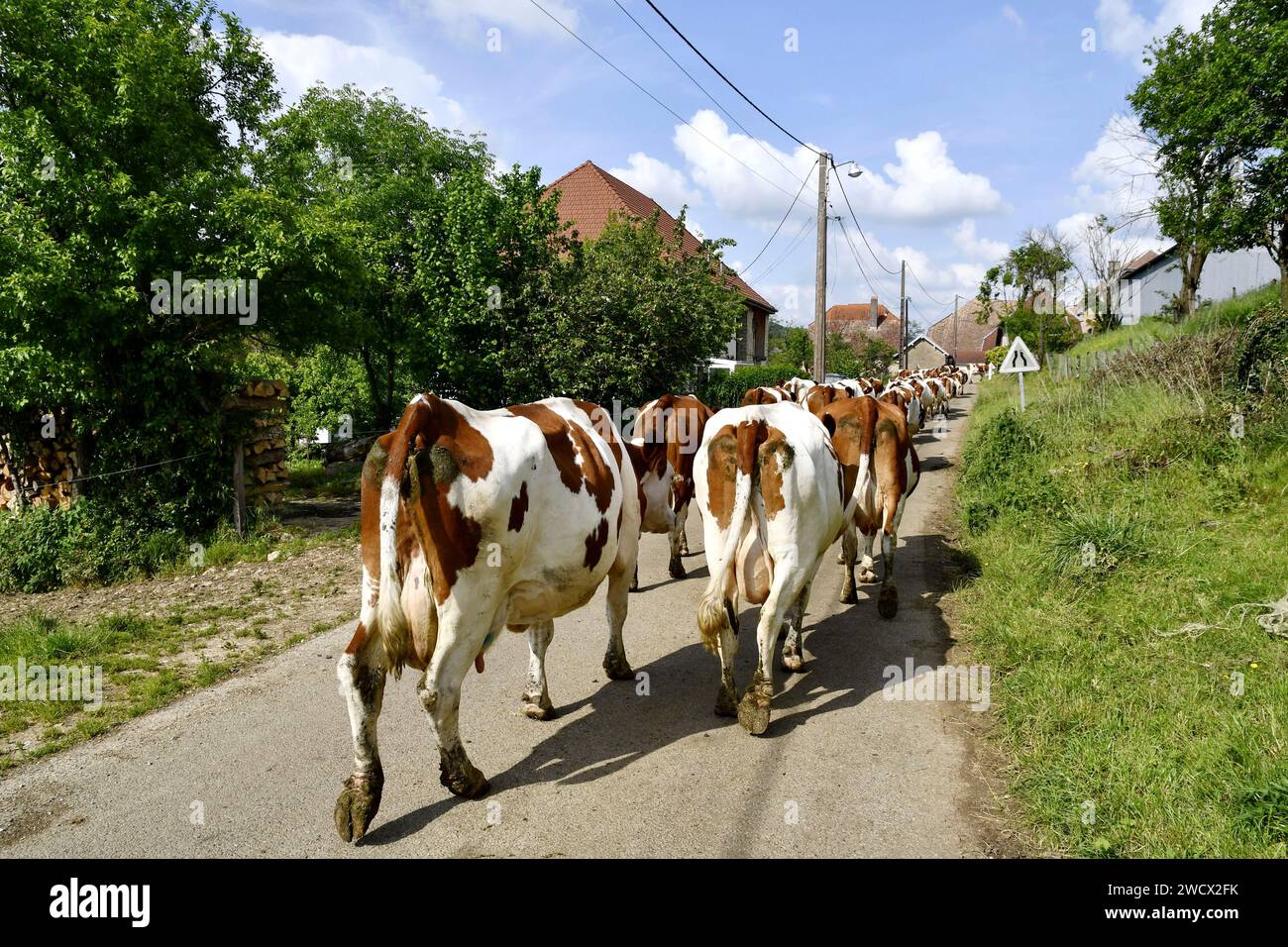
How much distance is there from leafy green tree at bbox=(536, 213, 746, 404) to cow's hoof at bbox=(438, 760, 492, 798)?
10778 millimetres

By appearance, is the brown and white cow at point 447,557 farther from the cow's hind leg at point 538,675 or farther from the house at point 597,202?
the house at point 597,202

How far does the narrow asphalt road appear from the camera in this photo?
137 inches

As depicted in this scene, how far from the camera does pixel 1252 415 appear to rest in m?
8.86

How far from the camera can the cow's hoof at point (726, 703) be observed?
188 inches

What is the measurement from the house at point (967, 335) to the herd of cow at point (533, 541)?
79644mm

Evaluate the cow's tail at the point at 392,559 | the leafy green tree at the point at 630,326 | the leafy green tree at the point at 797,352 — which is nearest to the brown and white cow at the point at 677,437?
the cow's tail at the point at 392,559

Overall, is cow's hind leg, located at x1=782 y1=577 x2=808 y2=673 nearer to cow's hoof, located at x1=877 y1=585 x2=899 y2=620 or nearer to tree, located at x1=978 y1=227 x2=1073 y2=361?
cow's hoof, located at x1=877 y1=585 x2=899 y2=620

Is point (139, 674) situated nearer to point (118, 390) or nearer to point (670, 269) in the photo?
point (118, 390)

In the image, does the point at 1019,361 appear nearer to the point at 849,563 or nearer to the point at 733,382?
the point at 849,563

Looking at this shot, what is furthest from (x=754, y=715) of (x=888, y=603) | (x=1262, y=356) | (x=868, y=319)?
(x=868, y=319)

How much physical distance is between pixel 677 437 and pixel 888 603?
9.03 feet

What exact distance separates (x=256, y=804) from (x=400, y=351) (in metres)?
12.9

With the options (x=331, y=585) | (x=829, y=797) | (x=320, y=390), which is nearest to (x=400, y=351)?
(x=320, y=390)

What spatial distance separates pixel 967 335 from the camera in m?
82.1
